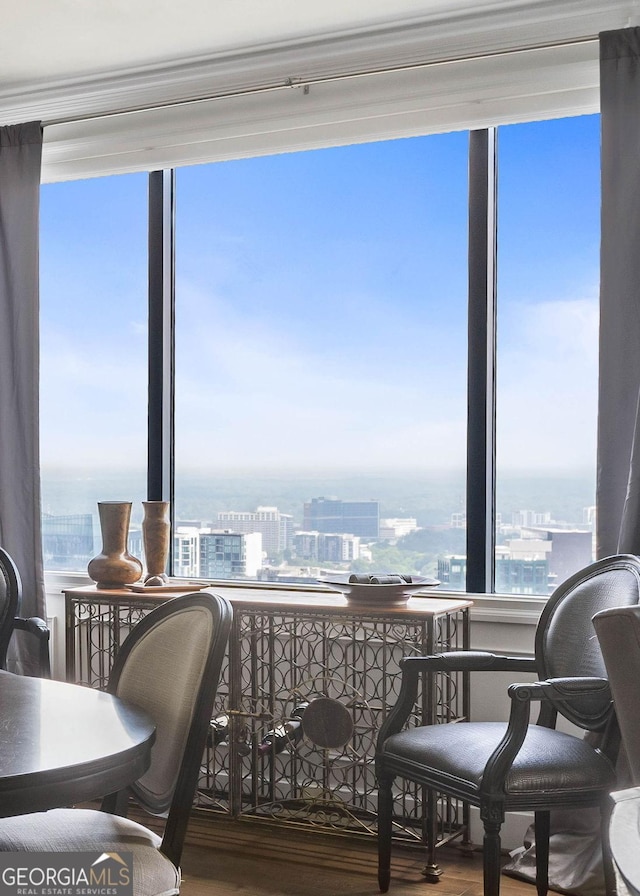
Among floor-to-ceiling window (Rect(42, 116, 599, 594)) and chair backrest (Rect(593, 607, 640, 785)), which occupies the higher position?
floor-to-ceiling window (Rect(42, 116, 599, 594))

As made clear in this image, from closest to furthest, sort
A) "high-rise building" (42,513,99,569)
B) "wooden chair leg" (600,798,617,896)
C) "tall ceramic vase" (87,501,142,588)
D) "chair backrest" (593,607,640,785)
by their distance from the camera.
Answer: "chair backrest" (593,607,640,785), "wooden chair leg" (600,798,617,896), "tall ceramic vase" (87,501,142,588), "high-rise building" (42,513,99,569)

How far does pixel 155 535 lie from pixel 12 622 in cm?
60

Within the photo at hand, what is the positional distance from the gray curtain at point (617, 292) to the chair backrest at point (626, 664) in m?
1.28

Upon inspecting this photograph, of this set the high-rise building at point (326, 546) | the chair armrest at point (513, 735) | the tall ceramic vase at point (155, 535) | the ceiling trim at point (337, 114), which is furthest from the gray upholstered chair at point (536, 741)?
the ceiling trim at point (337, 114)

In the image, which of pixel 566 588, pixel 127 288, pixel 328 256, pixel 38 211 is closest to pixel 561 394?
pixel 566 588

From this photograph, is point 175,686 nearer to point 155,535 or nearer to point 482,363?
point 155,535

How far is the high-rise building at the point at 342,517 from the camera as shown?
3.58 meters

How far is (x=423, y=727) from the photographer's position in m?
2.72

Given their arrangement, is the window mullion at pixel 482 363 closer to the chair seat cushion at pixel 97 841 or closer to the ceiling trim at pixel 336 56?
the ceiling trim at pixel 336 56

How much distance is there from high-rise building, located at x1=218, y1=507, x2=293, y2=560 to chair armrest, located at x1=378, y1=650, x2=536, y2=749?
3.60ft

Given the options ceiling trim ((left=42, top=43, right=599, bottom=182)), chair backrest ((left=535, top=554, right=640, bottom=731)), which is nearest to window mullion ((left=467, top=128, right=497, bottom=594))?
ceiling trim ((left=42, top=43, right=599, bottom=182))

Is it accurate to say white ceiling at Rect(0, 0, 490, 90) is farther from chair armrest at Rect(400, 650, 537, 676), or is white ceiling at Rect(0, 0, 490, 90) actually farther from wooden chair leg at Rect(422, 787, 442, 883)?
wooden chair leg at Rect(422, 787, 442, 883)

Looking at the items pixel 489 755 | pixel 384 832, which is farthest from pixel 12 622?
pixel 489 755

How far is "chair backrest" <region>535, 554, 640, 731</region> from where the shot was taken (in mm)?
2492
